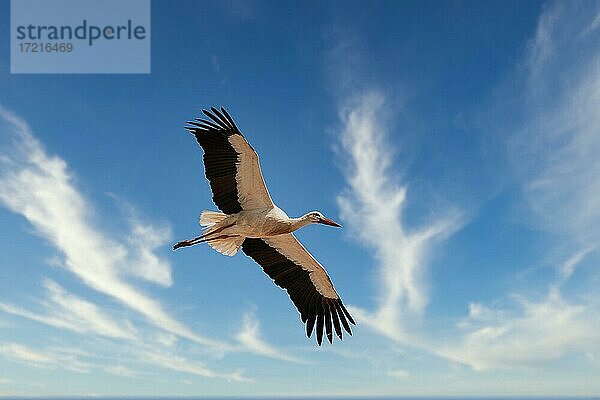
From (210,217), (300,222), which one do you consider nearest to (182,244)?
(210,217)

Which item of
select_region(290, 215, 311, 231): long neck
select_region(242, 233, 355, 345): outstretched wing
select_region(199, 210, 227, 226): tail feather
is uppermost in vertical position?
select_region(199, 210, 227, 226): tail feather

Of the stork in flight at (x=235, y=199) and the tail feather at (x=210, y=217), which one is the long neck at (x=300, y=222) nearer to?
the stork in flight at (x=235, y=199)

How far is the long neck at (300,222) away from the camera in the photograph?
13.9 m

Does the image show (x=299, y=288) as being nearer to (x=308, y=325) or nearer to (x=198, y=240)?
(x=308, y=325)

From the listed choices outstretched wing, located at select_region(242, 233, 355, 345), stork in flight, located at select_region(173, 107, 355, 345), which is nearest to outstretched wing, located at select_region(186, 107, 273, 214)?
stork in flight, located at select_region(173, 107, 355, 345)

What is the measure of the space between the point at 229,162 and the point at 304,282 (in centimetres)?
413

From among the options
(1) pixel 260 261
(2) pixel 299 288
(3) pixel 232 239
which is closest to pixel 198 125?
(3) pixel 232 239

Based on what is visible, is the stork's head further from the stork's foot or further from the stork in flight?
the stork's foot

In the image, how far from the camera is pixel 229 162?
13680 mm

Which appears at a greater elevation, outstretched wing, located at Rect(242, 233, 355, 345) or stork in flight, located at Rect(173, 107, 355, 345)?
stork in flight, located at Rect(173, 107, 355, 345)

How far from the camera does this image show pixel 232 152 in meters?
13.6

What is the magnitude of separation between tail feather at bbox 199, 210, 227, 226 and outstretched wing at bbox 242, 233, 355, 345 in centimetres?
178

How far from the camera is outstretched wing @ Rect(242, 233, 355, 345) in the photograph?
15516 mm

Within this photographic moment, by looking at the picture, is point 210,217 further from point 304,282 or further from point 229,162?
point 304,282
